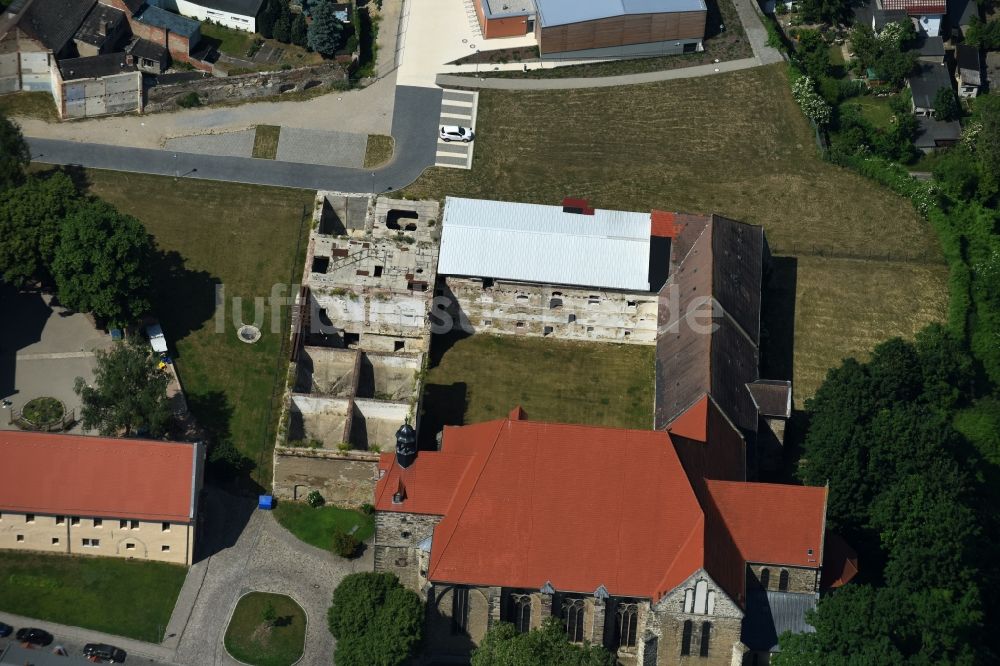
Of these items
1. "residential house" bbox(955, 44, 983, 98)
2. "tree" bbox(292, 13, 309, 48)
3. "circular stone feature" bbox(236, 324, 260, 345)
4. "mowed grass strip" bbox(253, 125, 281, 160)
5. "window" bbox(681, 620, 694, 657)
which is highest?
"residential house" bbox(955, 44, 983, 98)

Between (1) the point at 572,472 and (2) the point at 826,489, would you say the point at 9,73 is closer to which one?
(1) the point at 572,472

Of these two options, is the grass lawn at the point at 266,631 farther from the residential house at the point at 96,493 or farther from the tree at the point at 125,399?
the tree at the point at 125,399

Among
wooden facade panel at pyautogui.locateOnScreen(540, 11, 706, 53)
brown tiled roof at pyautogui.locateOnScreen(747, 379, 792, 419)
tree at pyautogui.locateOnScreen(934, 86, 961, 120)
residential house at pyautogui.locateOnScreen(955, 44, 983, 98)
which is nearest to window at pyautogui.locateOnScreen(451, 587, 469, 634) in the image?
brown tiled roof at pyautogui.locateOnScreen(747, 379, 792, 419)

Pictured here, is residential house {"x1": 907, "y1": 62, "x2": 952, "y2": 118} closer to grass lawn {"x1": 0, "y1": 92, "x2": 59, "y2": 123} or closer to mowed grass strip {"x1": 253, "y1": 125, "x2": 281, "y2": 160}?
mowed grass strip {"x1": 253, "y1": 125, "x2": 281, "y2": 160}

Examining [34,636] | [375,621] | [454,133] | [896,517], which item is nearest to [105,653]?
[34,636]

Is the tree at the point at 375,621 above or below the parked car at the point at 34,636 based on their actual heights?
above

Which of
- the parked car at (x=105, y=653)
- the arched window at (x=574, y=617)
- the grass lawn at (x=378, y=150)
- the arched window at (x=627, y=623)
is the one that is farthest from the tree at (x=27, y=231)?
the arched window at (x=627, y=623)

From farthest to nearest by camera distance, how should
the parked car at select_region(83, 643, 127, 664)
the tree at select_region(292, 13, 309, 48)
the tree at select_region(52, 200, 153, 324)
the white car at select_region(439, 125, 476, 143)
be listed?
the tree at select_region(292, 13, 309, 48) < the white car at select_region(439, 125, 476, 143) < the tree at select_region(52, 200, 153, 324) < the parked car at select_region(83, 643, 127, 664)

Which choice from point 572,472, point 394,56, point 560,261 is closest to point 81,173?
point 394,56
